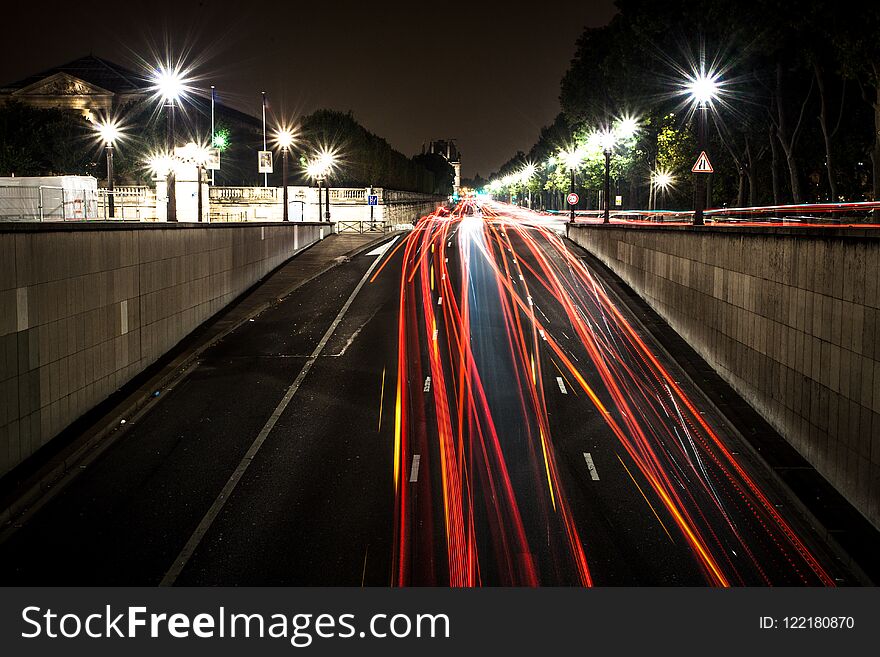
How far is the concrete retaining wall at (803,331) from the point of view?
12188 millimetres

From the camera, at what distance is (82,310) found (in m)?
17.4

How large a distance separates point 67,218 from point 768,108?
43799 mm

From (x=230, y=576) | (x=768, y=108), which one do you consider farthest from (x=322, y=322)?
(x=768, y=108)

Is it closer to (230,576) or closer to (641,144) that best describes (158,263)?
(230,576)

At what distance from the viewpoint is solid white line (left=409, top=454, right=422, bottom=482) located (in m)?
14.8

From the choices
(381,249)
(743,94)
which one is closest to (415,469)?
(381,249)

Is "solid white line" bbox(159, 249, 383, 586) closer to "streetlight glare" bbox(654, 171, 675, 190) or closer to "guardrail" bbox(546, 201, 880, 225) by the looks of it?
"guardrail" bbox(546, 201, 880, 225)

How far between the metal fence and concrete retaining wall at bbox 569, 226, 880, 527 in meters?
19.8

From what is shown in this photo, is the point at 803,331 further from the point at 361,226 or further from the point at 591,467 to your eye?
the point at 361,226

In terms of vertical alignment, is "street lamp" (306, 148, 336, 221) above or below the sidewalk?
above

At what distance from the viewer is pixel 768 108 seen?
5697 cm

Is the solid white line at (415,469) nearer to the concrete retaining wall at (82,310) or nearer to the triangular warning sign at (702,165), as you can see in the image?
the concrete retaining wall at (82,310)

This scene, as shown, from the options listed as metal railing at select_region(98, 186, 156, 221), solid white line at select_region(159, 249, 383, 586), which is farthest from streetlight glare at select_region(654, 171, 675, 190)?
solid white line at select_region(159, 249, 383, 586)

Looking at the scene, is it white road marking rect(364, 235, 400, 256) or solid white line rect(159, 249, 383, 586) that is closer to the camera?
solid white line rect(159, 249, 383, 586)
